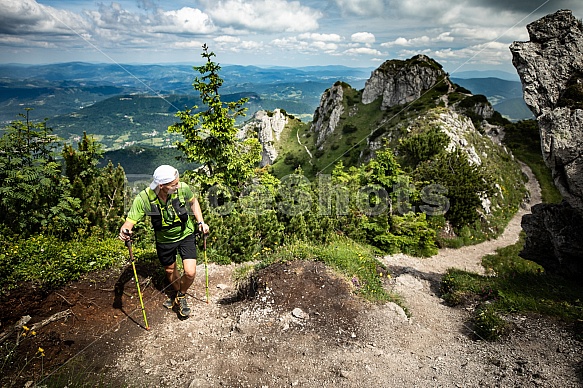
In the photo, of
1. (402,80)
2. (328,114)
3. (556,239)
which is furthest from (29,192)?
(328,114)

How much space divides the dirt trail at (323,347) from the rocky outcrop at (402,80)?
80849 mm

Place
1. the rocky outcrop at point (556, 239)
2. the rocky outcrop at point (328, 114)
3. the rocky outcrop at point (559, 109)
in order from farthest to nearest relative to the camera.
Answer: the rocky outcrop at point (328, 114) → the rocky outcrop at point (556, 239) → the rocky outcrop at point (559, 109)

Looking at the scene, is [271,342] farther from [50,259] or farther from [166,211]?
[50,259]

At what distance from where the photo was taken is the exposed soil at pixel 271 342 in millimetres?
5289

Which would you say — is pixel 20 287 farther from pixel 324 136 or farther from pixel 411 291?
pixel 324 136

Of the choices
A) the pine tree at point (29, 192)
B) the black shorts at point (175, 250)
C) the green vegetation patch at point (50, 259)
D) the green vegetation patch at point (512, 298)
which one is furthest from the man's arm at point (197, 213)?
the green vegetation patch at point (512, 298)

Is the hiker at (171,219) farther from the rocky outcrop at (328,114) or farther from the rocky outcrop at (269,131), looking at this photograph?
the rocky outcrop at (269,131)

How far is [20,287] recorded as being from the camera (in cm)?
688

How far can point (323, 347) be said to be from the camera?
20.4 feet

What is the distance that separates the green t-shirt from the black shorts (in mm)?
98

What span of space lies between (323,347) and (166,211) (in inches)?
168

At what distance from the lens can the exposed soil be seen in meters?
5.29

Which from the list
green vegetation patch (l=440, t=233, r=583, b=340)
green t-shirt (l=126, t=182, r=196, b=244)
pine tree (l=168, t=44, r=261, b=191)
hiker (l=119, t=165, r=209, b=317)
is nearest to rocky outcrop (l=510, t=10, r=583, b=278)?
green vegetation patch (l=440, t=233, r=583, b=340)

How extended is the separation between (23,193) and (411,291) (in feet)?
43.5
